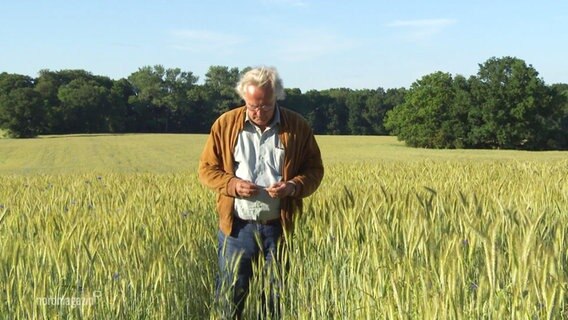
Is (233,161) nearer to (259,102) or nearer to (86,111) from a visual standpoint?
(259,102)

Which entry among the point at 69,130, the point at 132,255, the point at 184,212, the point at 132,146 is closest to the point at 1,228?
the point at 184,212

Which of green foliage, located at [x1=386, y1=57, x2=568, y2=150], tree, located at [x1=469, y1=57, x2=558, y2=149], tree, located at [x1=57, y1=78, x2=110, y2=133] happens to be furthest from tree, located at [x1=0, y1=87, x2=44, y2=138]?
tree, located at [x1=469, y1=57, x2=558, y2=149]

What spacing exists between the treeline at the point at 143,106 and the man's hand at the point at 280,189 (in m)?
52.1

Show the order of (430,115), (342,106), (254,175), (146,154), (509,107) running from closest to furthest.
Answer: (254,175)
(146,154)
(509,107)
(430,115)
(342,106)

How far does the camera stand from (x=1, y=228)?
3.62m

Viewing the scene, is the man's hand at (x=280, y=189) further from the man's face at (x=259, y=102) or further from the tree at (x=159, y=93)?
the tree at (x=159, y=93)

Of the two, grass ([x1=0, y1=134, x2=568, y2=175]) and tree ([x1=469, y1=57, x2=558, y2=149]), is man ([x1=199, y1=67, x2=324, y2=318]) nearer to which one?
grass ([x1=0, y1=134, x2=568, y2=175])

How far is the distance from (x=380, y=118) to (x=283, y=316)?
6482cm

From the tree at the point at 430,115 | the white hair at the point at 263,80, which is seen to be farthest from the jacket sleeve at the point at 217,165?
the tree at the point at 430,115

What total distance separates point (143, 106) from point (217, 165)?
210 ft

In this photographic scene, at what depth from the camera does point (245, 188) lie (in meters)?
2.92

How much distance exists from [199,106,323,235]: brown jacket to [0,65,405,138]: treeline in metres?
51.9

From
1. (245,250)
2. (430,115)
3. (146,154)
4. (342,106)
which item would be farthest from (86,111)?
(245,250)

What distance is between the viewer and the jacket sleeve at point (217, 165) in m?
3.01
